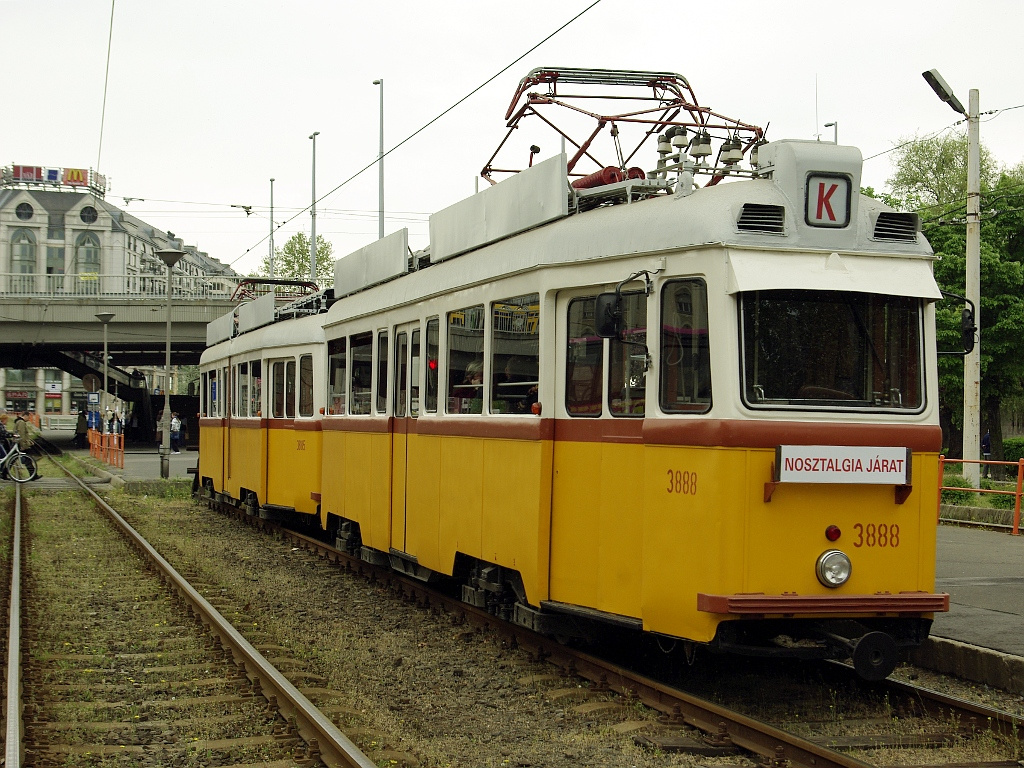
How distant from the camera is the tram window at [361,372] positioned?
1209 centimetres

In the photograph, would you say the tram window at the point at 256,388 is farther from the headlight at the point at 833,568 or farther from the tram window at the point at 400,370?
the headlight at the point at 833,568

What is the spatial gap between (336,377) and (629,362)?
6.72 m

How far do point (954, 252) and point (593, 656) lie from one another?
107 feet

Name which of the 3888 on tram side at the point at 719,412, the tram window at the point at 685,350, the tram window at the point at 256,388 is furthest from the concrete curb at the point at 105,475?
the tram window at the point at 685,350

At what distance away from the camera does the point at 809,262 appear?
270 inches

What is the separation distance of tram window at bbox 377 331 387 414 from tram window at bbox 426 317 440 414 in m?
1.34

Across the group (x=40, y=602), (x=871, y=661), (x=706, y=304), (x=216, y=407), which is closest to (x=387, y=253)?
(x=40, y=602)

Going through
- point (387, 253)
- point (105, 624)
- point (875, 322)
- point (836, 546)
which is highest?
point (387, 253)

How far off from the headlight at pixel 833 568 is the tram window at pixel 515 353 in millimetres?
2268

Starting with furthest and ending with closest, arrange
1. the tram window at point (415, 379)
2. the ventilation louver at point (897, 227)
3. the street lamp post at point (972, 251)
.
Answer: the street lamp post at point (972, 251), the tram window at point (415, 379), the ventilation louver at point (897, 227)

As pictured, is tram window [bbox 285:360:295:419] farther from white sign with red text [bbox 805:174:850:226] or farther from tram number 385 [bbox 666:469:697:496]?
white sign with red text [bbox 805:174:850:226]

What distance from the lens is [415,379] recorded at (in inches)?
416

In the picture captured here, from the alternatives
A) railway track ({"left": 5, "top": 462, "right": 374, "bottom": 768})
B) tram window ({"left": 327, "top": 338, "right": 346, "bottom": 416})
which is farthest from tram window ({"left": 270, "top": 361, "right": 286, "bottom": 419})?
railway track ({"left": 5, "top": 462, "right": 374, "bottom": 768})

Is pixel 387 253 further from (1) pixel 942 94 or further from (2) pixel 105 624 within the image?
(1) pixel 942 94
